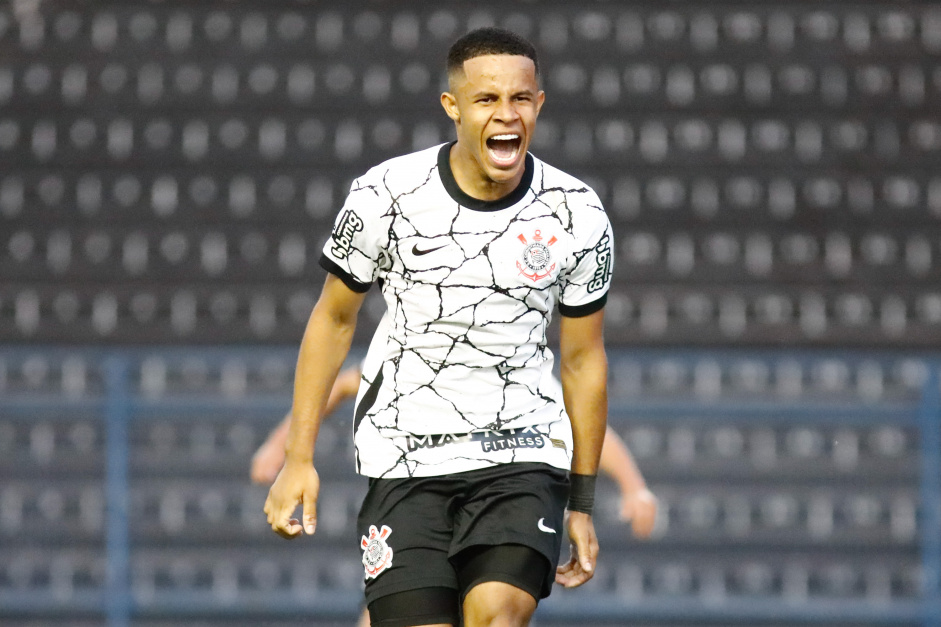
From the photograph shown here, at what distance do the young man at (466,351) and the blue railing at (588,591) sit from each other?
3700mm

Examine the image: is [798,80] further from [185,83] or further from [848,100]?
[185,83]

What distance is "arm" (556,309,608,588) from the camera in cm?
354

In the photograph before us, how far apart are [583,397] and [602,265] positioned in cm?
33

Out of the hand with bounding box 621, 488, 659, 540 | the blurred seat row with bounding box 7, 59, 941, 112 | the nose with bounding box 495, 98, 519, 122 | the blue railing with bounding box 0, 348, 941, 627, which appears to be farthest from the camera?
the blurred seat row with bounding box 7, 59, 941, 112

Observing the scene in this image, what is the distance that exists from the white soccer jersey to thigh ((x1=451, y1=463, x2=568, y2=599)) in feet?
0.14

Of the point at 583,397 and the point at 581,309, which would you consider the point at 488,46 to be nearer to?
the point at 581,309

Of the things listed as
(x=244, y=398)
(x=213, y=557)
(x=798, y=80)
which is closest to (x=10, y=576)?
(x=213, y=557)

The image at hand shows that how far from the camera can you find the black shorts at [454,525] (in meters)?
3.40

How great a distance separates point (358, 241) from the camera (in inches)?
135

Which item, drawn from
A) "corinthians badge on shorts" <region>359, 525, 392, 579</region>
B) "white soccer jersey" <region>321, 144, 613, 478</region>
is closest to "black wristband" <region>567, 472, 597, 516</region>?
"white soccer jersey" <region>321, 144, 613, 478</region>

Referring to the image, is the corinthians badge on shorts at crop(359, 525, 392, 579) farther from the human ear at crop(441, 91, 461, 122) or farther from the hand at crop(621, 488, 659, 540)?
the hand at crop(621, 488, 659, 540)

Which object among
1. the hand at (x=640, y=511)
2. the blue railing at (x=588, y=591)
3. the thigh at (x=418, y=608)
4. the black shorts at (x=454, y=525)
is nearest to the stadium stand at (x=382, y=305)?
the blue railing at (x=588, y=591)

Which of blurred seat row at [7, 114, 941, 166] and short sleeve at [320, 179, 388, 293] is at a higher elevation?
blurred seat row at [7, 114, 941, 166]

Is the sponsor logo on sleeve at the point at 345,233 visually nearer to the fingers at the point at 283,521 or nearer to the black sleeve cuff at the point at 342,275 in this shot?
the black sleeve cuff at the point at 342,275
